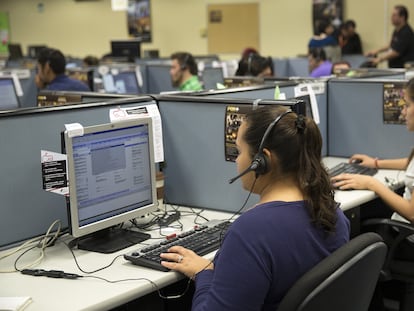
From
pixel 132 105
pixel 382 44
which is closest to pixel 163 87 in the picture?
pixel 382 44

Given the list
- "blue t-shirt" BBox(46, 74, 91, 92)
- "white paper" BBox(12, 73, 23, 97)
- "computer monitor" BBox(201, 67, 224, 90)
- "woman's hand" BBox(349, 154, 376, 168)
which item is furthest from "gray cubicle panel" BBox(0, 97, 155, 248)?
"computer monitor" BBox(201, 67, 224, 90)

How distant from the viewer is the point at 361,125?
3.36m

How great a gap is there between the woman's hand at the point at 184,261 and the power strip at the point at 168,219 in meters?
0.44

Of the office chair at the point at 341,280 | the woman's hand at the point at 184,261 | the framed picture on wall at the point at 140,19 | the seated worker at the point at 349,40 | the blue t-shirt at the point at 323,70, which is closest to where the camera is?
the office chair at the point at 341,280

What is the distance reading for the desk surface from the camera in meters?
1.64

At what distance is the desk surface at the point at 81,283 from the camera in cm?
164

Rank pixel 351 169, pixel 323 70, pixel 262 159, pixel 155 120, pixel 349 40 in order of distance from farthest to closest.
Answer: pixel 349 40, pixel 323 70, pixel 351 169, pixel 155 120, pixel 262 159

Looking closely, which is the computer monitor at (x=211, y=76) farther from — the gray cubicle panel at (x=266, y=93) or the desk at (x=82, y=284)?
the desk at (x=82, y=284)

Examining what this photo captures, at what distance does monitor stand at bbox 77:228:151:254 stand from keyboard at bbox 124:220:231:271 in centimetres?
12

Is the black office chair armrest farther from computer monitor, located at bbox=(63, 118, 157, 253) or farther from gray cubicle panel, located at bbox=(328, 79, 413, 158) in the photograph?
computer monitor, located at bbox=(63, 118, 157, 253)

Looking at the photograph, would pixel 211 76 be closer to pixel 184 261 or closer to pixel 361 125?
pixel 361 125

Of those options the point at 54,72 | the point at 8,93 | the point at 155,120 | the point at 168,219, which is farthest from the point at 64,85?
the point at 168,219

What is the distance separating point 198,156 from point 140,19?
9349mm

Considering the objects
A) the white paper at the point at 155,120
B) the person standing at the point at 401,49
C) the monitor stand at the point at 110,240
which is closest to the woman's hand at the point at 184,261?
the monitor stand at the point at 110,240
